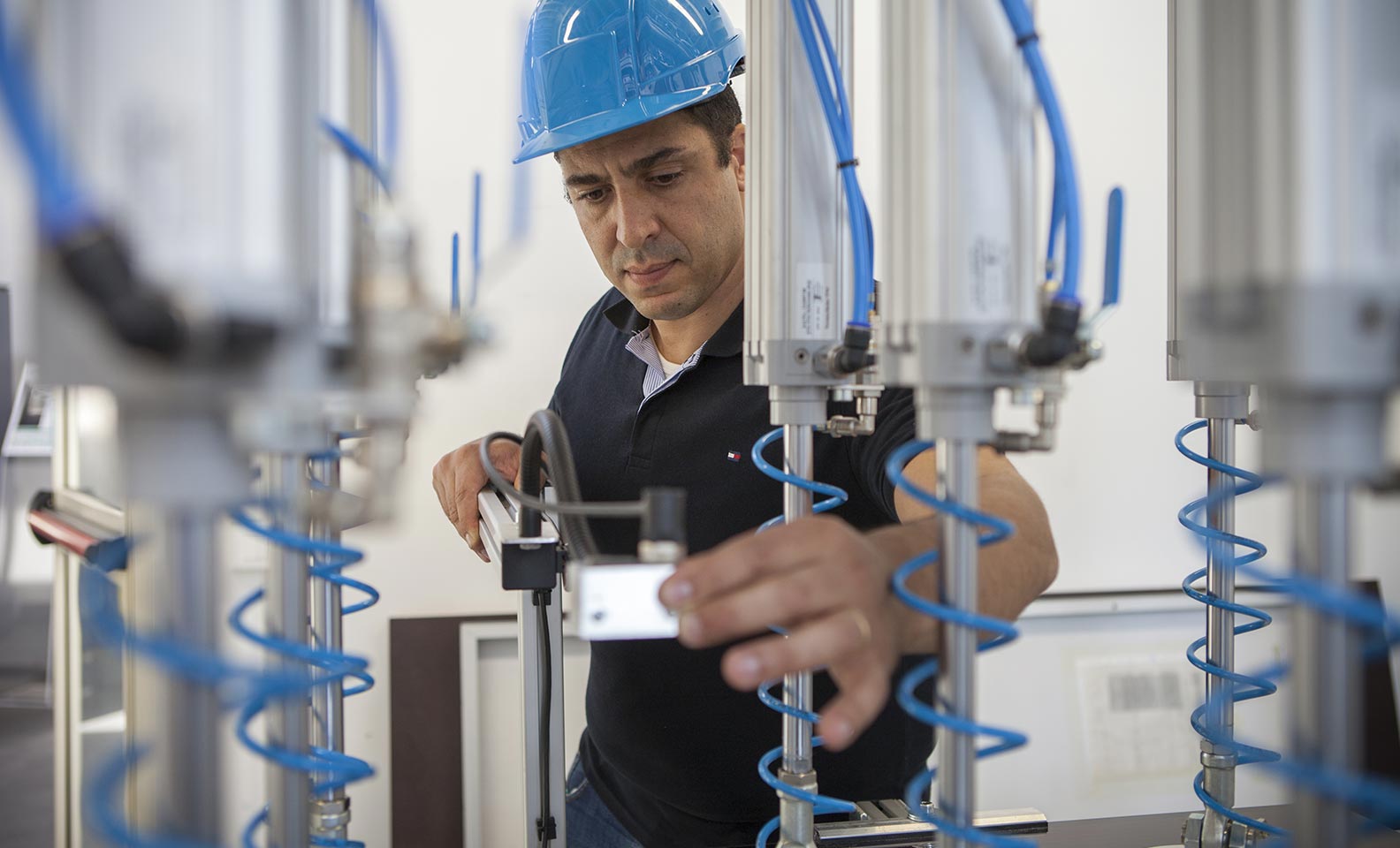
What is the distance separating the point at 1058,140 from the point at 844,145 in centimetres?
20

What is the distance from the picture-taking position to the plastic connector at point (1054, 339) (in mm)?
499

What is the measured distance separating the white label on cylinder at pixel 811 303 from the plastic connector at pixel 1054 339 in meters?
0.27

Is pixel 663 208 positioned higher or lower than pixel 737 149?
lower

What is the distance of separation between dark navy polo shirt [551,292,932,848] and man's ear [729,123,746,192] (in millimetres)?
211

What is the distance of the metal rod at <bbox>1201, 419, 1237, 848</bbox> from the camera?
82cm

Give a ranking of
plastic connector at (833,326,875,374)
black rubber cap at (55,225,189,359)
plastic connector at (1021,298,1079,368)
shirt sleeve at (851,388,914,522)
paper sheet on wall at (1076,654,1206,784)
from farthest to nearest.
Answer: paper sheet on wall at (1076,654,1206,784) < shirt sleeve at (851,388,914,522) < plastic connector at (833,326,875,374) < plastic connector at (1021,298,1079,368) < black rubber cap at (55,225,189,359)

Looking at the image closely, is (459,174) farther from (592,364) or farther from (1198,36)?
(1198,36)

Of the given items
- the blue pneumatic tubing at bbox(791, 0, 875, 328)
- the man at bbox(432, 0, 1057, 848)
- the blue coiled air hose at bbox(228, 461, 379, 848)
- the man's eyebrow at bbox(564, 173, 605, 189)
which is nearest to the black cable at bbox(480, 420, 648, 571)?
the blue coiled air hose at bbox(228, 461, 379, 848)

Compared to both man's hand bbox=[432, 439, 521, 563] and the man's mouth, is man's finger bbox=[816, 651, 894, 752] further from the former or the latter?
the man's mouth

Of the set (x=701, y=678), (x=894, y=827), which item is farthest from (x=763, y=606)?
(x=701, y=678)

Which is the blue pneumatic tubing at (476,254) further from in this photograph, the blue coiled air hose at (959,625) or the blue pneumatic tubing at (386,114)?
the blue coiled air hose at (959,625)

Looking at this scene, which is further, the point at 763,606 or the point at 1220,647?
the point at 1220,647

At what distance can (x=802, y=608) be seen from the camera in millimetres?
545

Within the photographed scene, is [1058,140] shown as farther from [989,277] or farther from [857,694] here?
[857,694]
